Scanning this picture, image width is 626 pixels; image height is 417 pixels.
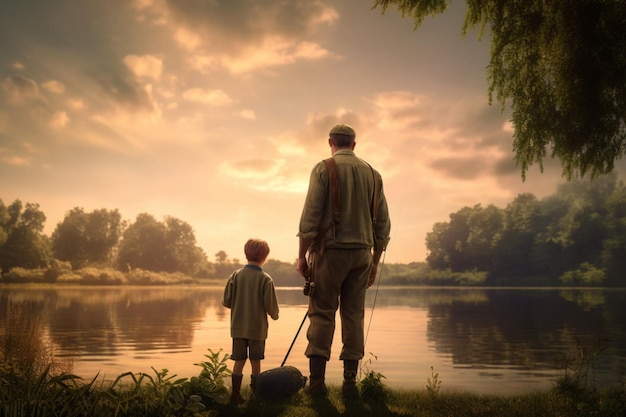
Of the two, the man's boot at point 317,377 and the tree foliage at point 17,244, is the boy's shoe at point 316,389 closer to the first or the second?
the man's boot at point 317,377

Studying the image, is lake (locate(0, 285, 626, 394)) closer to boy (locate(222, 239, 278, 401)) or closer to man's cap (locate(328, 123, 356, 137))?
boy (locate(222, 239, 278, 401))

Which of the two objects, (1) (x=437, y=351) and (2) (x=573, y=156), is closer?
(2) (x=573, y=156)

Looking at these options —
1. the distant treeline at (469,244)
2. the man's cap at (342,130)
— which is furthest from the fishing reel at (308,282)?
the distant treeline at (469,244)

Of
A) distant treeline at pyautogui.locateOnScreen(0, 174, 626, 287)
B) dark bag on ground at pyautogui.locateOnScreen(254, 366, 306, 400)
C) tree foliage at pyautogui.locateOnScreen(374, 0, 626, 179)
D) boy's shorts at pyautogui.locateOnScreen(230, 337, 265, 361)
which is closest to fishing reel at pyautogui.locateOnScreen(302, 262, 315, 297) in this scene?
boy's shorts at pyautogui.locateOnScreen(230, 337, 265, 361)

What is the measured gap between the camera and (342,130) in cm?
690

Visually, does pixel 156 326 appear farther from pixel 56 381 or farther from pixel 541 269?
pixel 541 269

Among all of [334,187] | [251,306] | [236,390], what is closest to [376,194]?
[334,187]

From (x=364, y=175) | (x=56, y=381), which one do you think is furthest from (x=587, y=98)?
(x=56, y=381)

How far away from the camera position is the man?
6449 mm

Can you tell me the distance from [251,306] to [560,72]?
5.15 metres

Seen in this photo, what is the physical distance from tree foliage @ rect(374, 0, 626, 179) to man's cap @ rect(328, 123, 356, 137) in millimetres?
2163

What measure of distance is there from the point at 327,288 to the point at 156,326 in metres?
11.8

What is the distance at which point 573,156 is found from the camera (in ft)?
29.9

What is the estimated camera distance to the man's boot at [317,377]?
6441 millimetres
